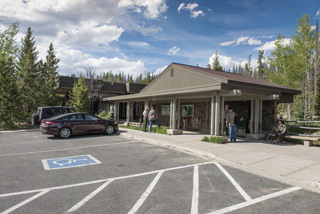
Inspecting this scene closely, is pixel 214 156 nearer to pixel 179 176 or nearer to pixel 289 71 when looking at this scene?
pixel 179 176

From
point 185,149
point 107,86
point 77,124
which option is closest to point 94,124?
point 77,124

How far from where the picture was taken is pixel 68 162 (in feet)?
22.6

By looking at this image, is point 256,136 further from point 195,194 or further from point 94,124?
point 94,124

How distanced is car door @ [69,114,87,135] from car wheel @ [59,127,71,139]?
243 millimetres

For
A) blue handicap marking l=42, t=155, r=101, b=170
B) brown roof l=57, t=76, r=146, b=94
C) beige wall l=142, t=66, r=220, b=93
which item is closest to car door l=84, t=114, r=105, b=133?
beige wall l=142, t=66, r=220, b=93

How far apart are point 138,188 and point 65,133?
29.4ft

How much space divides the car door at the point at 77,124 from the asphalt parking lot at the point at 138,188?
16.7ft

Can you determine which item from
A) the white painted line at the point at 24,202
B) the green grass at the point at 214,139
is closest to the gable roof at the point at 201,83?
the green grass at the point at 214,139

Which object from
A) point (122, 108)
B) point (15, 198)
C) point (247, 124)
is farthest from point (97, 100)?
point (15, 198)

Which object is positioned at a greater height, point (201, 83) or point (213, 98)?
point (201, 83)

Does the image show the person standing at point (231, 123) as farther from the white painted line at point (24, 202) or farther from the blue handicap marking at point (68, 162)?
the white painted line at point (24, 202)

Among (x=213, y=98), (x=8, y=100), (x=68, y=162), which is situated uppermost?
(x=213, y=98)

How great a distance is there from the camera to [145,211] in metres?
3.56

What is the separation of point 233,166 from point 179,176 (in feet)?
6.88
